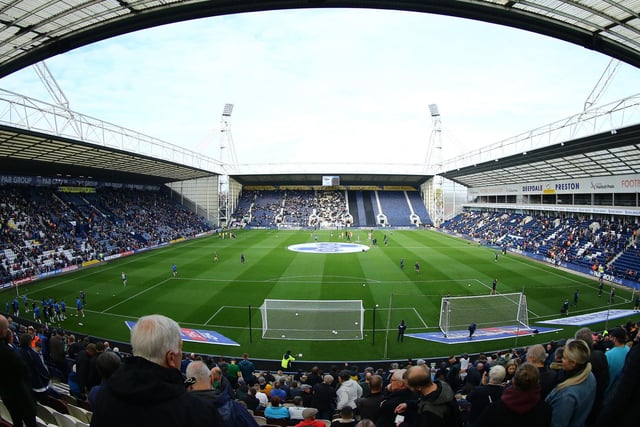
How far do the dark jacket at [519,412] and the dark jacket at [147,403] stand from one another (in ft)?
7.41

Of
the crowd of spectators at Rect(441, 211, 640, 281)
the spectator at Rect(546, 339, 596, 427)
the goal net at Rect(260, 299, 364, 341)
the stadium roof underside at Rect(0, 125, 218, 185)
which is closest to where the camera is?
the spectator at Rect(546, 339, 596, 427)

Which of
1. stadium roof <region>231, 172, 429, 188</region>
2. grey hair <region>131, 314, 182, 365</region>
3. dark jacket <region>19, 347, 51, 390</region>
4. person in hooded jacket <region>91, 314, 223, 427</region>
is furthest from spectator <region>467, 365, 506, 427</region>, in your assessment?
stadium roof <region>231, 172, 429, 188</region>

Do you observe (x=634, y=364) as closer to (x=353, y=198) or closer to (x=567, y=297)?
(x=567, y=297)

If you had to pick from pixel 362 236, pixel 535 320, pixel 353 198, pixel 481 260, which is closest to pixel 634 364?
pixel 535 320

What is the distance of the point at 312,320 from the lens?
18734mm

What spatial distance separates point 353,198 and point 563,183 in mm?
41727

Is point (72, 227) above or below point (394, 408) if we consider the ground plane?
below

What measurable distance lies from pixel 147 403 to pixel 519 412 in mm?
2770

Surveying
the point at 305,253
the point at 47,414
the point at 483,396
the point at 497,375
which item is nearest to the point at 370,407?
the point at 483,396

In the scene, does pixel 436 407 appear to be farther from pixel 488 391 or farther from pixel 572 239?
pixel 572 239

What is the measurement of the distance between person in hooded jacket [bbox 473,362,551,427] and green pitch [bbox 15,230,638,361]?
12.6 meters

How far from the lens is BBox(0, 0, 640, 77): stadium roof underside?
7844 mm

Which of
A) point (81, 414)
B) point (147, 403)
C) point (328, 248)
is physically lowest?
point (328, 248)

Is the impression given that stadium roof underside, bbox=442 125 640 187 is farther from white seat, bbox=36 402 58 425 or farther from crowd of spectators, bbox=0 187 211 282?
crowd of spectators, bbox=0 187 211 282
